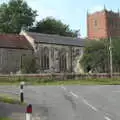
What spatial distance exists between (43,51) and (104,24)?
45.9 meters

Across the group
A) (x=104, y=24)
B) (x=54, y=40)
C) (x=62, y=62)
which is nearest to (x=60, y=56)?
(x=62, y=62)

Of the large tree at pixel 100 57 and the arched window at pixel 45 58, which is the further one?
the arched window at pixel 45 58

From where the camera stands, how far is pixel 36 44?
104 meters

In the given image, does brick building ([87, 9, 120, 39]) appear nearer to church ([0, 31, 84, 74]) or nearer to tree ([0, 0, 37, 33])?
tree ([0, 0, 37, 33])

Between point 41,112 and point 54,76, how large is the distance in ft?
179

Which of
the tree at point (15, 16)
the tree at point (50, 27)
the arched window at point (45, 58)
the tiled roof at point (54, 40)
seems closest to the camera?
the arched window at point (45, 58)

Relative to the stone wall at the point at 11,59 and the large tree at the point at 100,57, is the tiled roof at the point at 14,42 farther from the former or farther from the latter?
the large tree at the point at 100,57

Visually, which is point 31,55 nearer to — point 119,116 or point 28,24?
point 28,24

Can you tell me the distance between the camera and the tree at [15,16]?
11669 cm

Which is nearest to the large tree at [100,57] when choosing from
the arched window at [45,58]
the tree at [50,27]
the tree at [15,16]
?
the arched window at [45,58]

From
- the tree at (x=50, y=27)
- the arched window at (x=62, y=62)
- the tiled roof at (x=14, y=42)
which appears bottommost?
the arched window at (x=62, y=62)

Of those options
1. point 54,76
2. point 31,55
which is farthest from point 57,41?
point 54,76

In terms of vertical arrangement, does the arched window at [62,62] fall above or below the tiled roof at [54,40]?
below

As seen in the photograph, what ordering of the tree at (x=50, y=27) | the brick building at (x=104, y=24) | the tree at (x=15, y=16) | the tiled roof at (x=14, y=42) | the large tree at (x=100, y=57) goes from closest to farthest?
the large tree at (x=100, y=57) < the tiled roof at (x=14, y=42) < the tree at (x=15, y=16) < the tree at (x=50, y=27) < the brick building at (x=104, y=24)
